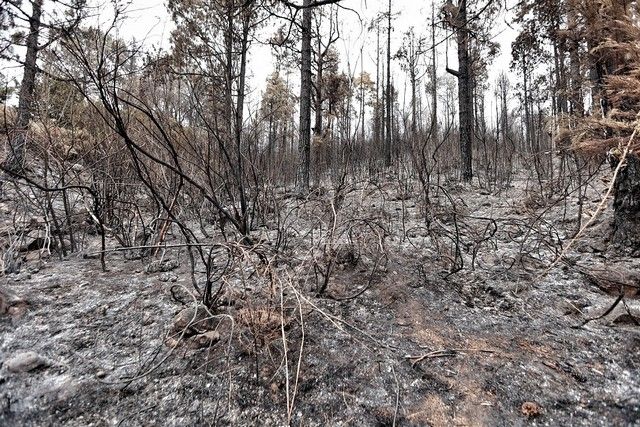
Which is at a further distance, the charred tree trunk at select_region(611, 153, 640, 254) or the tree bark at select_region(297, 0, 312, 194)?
the tree bark at select_region(297, 0, 312, 194)

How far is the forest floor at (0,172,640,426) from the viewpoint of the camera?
111 centimetres

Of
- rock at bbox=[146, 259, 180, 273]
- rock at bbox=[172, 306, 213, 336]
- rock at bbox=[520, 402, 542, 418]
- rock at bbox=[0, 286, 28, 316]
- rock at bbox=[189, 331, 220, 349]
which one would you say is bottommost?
rock at bbox=[520, 402, 542, 418]

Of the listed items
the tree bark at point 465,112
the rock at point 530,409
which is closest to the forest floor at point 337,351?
the rock at point 530,409

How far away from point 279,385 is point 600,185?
15.8 feet

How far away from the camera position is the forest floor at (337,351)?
111 cm

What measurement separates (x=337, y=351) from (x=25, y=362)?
1250 mm

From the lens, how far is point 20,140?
108 inches

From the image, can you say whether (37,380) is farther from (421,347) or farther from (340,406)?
(421,347)

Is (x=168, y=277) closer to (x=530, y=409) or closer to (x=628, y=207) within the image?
(x=530, y=409)

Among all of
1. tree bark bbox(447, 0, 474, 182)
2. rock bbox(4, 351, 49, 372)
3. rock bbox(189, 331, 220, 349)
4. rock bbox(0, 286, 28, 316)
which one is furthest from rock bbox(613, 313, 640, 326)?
tree bark bbox(447, 0, 474, 182)

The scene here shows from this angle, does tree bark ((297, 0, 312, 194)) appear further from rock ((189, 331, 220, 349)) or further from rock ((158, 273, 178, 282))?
rock ((189, 331, 220, 349))

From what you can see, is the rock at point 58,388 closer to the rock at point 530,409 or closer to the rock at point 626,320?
the rock at point 530,409

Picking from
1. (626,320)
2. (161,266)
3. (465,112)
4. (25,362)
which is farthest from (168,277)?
(465,112)

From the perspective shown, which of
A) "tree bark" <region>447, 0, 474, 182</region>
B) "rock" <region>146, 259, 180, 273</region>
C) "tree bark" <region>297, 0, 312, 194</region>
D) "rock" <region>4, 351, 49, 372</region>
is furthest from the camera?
"tree bark" <region>447, 0, 474, 182</region>
